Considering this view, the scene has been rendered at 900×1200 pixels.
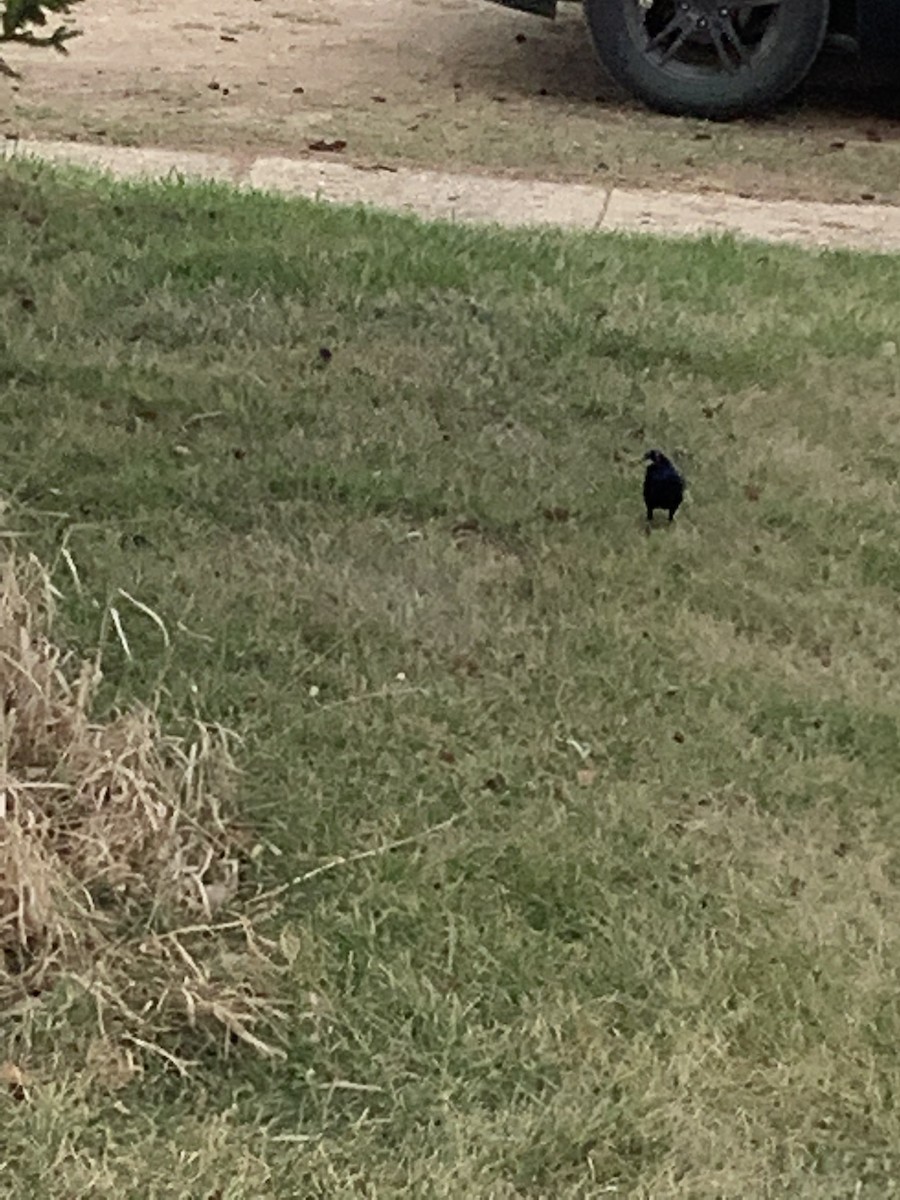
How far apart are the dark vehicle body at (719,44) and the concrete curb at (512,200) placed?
1.11 m

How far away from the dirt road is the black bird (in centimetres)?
333

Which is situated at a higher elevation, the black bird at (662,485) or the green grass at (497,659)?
the black bird at (662,485)

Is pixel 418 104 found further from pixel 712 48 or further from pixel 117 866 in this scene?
pixel 117 866

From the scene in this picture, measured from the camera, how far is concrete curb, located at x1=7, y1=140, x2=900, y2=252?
264 inches

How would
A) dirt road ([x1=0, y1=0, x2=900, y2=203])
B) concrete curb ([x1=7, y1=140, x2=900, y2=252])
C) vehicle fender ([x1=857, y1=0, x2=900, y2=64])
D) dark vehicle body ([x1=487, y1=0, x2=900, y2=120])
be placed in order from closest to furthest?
concrete curb ([x1=7, y1=140, x2=900, y2=252]), dirt road ([x1=0, y1=0, x2=900, y2=203]), vehicle fender ([x1=857, y1=0, x2=900, y2=64]), dark vehicle body ([x1=487, y1=0, x2=900, y2=120])

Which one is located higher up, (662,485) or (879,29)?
(879,29)

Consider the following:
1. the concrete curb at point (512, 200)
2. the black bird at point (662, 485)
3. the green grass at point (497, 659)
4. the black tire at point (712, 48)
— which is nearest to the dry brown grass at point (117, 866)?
the green grass at point (497, 659)

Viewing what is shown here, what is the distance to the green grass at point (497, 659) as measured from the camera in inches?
102

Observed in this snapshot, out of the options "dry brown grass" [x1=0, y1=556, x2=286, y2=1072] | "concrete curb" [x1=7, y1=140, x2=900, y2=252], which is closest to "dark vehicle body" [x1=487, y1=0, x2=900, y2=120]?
"concrete curb" [x1=7, y1=140, x2=900, y2=252]

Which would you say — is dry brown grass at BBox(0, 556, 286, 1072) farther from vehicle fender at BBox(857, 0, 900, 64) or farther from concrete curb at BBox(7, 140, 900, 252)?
vehicle fender at BBox(857, 0, 900, 64)

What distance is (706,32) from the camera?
8.07 meters

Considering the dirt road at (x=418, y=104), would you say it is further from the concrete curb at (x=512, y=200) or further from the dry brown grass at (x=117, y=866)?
the dry brown grass at (x=117, y=866)

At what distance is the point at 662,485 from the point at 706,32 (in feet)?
14.8

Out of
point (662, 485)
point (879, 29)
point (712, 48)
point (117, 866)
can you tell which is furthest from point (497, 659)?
point (712, 48)
